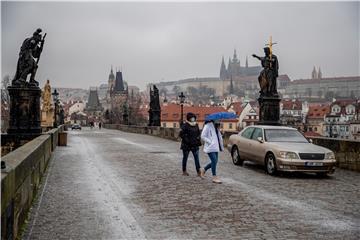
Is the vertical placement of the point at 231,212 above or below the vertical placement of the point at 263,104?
below

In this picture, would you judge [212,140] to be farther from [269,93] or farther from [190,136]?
[269,93]

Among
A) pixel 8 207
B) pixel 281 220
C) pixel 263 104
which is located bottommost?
pixel 281 220

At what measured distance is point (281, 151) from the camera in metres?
11.9

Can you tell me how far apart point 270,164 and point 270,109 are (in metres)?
7.61

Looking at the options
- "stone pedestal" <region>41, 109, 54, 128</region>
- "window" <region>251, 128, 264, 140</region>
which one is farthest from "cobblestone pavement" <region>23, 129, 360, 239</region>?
"stone pedestal" <region>41, 109, 54, 128</region>

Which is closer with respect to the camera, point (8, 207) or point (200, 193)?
point (8, 207)

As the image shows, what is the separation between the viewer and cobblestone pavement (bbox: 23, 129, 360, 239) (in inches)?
236

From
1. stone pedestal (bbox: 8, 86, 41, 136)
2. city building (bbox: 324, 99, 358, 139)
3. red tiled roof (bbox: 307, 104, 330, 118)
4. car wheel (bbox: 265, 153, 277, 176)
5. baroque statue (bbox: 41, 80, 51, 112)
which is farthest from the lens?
red tiled roof (bbox: 307, 104, 330, 118)

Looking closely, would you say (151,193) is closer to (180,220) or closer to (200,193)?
(200,193)

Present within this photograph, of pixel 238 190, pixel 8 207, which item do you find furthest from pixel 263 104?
pixel 8 207

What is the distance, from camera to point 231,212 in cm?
721

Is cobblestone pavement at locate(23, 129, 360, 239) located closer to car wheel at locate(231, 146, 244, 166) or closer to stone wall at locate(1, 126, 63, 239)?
stone wall at locate(1, 126, 63, 239)

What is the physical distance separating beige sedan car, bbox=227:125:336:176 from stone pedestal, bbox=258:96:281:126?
4913 mm

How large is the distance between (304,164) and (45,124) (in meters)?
27.1
